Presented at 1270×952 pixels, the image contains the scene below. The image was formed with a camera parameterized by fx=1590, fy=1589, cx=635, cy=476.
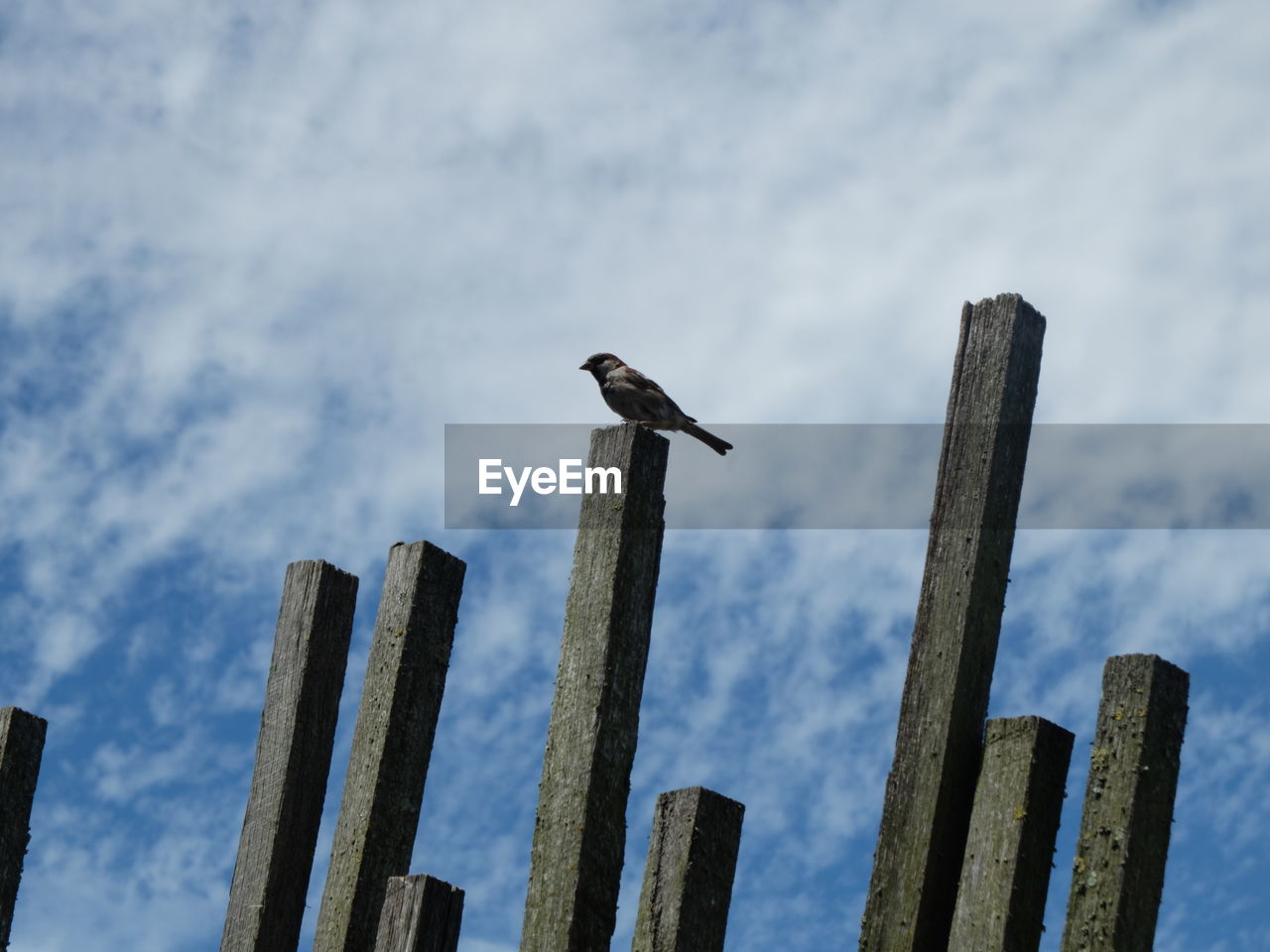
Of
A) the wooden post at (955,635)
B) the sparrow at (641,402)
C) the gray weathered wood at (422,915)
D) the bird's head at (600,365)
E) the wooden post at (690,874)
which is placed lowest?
the gray weathered wood at (422,915)

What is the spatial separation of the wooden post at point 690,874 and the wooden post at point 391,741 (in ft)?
2.50

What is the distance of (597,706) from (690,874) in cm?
44

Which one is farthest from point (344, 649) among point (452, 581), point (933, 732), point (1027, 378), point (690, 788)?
point (1027, 378)

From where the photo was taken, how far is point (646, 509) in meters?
3.96

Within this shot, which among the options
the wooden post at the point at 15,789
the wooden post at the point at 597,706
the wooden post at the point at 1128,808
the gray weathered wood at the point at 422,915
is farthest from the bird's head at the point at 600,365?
the wooden post at the point at 1128,808

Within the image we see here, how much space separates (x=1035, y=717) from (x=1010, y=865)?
33 cm

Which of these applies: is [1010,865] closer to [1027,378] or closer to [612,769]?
[612,769]

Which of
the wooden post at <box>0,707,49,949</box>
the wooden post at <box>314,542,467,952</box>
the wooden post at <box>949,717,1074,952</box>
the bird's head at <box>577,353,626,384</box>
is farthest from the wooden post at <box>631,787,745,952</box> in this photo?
the bird's head at <box>577,353,626,384</box>

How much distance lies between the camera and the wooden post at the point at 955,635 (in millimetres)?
3676

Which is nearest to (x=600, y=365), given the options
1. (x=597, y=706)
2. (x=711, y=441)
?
(x=711, y=441)

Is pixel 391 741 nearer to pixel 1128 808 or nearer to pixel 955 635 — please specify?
pixel 955 635

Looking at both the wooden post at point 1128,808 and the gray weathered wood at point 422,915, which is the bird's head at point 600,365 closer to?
the gray weathered wood at point 422,915

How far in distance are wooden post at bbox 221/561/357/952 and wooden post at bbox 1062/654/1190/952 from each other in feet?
6.74

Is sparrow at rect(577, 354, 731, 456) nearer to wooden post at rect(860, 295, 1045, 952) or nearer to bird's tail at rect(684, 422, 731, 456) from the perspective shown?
bird's tail at rect(684, 422, 731, 456)
